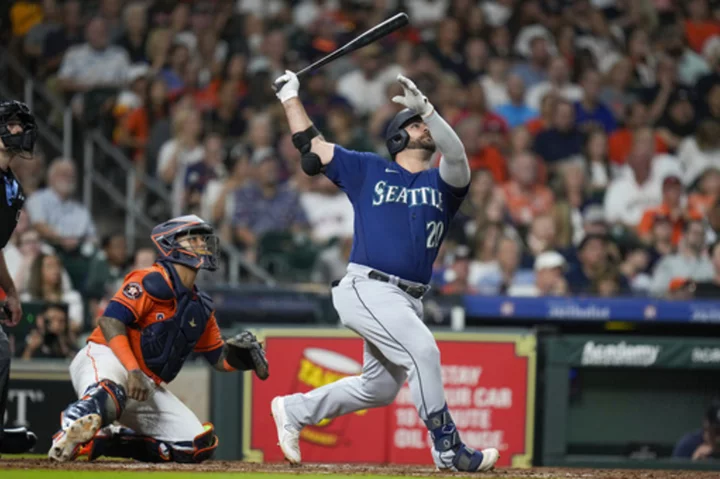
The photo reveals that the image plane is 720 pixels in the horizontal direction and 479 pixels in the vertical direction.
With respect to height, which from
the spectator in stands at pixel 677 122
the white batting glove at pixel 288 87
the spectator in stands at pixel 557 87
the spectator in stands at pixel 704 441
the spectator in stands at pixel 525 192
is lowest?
the spectator in stands at pixel 704 441

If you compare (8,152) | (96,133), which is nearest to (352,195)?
(8,152)

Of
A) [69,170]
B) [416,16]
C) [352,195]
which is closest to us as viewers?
[352,195]

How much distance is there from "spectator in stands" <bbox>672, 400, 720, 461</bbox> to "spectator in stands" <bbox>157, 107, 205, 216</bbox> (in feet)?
15.5

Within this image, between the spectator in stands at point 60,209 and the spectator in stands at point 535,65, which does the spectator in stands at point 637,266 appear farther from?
the spectator in stands at point 60,209

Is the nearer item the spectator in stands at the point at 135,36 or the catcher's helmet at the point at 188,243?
the catcher's helmet at the point at 188,243

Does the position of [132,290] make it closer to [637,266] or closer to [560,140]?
[637,266]

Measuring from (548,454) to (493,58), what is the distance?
5.08 metres

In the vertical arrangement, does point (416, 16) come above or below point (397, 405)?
above

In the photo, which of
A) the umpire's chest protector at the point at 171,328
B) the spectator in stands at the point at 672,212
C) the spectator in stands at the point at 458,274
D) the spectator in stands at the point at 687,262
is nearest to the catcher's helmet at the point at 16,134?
the umpire's chest protector at the point at 171,328

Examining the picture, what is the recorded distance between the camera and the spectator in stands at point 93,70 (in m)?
10.3

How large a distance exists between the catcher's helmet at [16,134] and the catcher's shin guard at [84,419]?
3.78 ft

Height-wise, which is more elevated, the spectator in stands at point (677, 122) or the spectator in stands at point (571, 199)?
the spectator in stands at point (677, 122)

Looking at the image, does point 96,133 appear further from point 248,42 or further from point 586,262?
point 586,262

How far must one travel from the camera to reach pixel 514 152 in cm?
1066
